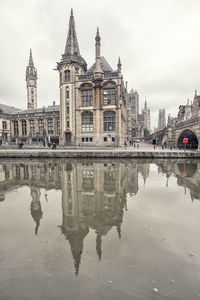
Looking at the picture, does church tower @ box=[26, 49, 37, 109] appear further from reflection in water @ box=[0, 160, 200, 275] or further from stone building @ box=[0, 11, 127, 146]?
reflection in water @ box=[0, 160, 200, 275]

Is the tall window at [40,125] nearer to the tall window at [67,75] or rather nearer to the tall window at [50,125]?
the tall window at [50,125]

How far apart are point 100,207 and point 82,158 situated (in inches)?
552

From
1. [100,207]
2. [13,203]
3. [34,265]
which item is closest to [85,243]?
[34,265]

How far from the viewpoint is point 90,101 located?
3478 cm

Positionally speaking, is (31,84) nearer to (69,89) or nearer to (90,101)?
(69,89)

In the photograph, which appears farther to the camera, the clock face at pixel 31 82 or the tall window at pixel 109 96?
the clock face at pixel 31 82

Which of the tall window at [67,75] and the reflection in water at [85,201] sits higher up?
the tall window at [67,75]

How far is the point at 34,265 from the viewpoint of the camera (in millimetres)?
2980

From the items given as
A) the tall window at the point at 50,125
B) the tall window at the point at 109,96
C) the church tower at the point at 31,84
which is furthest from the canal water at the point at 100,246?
the church tower at the point at 31,84

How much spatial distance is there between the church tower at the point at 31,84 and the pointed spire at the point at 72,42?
161 ft

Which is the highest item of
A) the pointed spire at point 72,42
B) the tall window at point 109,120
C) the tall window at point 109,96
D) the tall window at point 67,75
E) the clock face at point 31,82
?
the clock face at point 31,82

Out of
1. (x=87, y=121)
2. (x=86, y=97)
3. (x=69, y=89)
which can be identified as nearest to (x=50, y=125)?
(x=69, y=89)

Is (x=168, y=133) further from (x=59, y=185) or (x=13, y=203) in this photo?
(x=13, y=203)

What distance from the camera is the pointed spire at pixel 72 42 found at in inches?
1441
